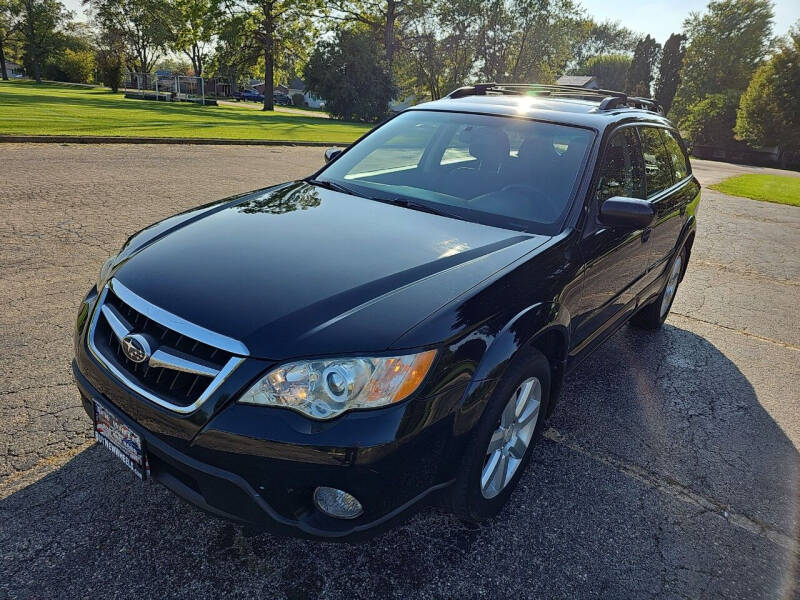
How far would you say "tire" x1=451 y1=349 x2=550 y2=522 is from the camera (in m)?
2.09

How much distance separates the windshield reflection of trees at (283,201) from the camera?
2965mm

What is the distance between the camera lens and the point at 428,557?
2.24 metres

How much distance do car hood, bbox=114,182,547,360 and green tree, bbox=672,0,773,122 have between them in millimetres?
58034

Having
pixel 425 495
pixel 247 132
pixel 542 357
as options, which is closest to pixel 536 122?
pixel 542 357

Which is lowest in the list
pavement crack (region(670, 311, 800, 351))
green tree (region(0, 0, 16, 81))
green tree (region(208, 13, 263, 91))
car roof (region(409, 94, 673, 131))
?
pavement crack (region(670, 311, 800, 351))

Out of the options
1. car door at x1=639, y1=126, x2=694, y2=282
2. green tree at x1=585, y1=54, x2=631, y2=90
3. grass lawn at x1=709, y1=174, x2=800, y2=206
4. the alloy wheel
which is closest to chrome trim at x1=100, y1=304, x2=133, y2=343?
the alloy wheel

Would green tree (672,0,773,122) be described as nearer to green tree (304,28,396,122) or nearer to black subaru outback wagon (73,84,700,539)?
green tree (304,28,396,122)

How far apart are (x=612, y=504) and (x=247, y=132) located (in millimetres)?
19413

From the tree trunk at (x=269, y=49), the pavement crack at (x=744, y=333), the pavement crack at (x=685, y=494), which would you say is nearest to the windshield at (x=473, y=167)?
the pavement crack at (x=685, y=494)

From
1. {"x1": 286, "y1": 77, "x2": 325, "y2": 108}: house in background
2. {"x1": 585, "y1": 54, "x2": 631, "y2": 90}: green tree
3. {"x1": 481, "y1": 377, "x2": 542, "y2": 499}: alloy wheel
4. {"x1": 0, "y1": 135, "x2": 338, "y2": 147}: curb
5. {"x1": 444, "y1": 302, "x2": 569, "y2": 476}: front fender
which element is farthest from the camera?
{"x1": 585, "y1": 54, "x2": 631, "y2": 90}: green tree

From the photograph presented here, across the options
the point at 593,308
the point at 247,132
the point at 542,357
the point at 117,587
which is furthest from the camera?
the point at 247,132

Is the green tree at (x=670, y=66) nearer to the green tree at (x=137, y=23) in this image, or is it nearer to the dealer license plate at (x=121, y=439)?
the green tree at (x=137, y=23)

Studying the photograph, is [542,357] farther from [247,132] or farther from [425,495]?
[247,132]

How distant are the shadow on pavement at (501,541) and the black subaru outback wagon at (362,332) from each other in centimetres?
24
